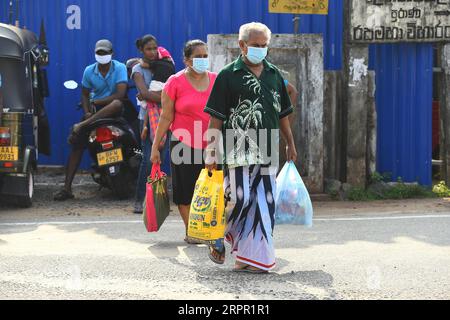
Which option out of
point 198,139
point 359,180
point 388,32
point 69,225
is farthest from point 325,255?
point 388,32

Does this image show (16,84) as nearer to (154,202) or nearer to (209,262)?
(154,202)

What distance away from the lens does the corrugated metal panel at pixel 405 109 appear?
10914 mm

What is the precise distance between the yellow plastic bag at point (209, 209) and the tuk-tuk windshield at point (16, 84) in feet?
14.0

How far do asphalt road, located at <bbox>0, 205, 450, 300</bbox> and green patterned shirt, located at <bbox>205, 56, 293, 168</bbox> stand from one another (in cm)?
89

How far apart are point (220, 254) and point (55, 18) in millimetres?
6630

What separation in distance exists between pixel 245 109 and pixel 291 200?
919 millimetres

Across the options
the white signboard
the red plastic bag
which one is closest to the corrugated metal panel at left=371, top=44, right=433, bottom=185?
the white signboard

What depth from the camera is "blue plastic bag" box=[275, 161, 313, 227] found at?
6.28 meters

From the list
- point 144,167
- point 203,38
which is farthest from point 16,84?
point 203,38

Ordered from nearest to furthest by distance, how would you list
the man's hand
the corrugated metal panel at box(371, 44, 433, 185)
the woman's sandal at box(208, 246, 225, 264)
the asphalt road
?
the asphalt road < the woman's sandal at box(208, 246, 225, 264) < the man's hand < the corrugated metal panel at box(371, 44, 433, 185)

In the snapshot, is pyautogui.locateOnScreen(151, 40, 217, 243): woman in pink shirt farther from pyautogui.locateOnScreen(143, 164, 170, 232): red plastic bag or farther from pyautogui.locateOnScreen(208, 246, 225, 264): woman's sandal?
pyautogui.locateOnScreen(208, 246, 225, 264): woman's sandal

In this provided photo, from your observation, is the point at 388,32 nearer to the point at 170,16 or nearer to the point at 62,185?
the point at 170,16

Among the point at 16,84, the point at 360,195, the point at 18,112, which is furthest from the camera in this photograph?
the point at 360,195

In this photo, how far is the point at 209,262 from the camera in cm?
630
